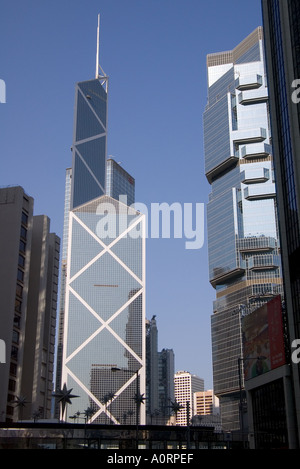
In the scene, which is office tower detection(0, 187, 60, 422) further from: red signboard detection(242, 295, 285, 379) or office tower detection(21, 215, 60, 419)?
red signboard detection(242, 295, 285, 379)

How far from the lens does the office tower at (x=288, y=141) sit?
81875 millimetres

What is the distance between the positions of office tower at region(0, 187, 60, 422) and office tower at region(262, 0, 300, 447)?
57.0 meters

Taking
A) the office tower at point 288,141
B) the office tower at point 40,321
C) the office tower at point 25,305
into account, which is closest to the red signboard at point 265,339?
the office tower at point 288,141

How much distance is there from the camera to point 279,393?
85.4 metres

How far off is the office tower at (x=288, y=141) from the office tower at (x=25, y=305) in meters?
57.0

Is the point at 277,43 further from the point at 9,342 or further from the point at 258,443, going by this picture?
the point at 9,342

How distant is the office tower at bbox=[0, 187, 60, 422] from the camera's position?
119 m

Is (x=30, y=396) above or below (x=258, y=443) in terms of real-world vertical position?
above

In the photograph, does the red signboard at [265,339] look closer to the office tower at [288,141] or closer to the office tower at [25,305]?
the office tower at [288,141]

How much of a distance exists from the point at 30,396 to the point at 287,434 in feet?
219

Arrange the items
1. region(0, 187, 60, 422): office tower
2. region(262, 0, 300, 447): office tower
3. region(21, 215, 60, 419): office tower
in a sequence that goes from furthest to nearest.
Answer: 1. region(21, 215, 60, 419): office tower
2. region(0, 187, 60, 422): office tower
3. region(262, 0, 300, 447): office tower

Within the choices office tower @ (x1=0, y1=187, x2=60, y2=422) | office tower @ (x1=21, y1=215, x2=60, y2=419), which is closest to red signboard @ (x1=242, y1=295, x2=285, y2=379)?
office tower @ (x1=0, y1=187, x2=60, y2=422)

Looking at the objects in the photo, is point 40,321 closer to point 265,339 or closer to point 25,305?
→ point 25,305
